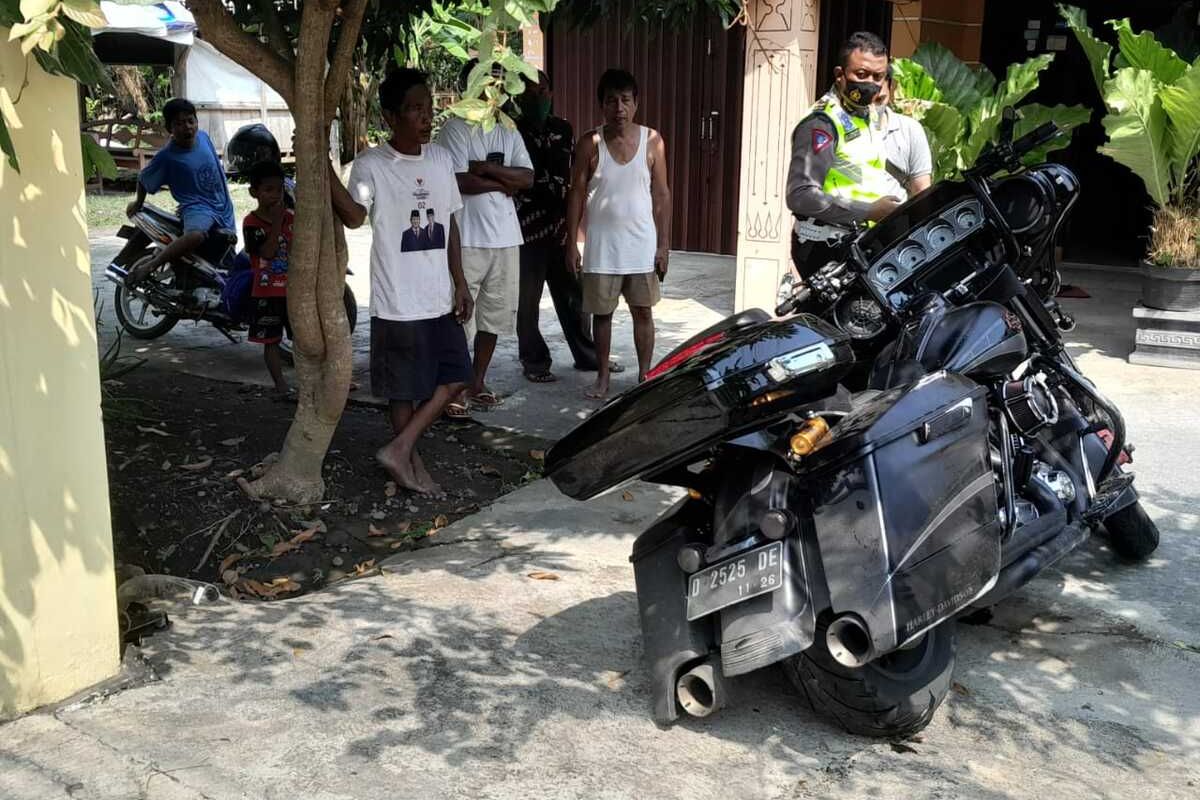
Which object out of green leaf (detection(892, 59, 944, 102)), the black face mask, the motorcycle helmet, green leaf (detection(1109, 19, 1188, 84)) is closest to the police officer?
the black face mask

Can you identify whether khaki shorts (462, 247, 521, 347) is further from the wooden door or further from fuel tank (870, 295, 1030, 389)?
the wooden door

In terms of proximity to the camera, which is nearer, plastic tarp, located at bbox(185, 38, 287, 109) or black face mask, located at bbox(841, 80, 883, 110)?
black face mask, located at bbox(841, 80, 883, 110)

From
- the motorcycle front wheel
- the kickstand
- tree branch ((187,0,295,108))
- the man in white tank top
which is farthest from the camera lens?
the motorcycle front wheel

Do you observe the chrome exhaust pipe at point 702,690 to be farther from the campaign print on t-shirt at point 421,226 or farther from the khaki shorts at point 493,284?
the khaki shorts at point 493,284

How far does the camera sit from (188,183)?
27.1 ft

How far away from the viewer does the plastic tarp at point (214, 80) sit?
1964 cm

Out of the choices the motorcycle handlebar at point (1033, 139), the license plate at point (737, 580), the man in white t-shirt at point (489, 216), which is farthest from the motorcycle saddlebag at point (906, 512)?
A: the man in white t-shirt at point (489, 216)

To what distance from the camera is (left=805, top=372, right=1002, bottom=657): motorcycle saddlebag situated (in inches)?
123

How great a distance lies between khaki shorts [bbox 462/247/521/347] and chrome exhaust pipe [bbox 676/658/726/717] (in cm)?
360

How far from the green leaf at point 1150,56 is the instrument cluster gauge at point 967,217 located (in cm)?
405

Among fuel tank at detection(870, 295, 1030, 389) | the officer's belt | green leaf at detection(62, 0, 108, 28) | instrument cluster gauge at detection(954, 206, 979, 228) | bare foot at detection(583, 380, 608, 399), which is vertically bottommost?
bare foot at detection(583, 380, 608, 399)

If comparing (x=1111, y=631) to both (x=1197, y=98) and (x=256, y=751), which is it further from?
(x=1197, y=98)

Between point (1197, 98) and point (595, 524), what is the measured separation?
15.2 feet

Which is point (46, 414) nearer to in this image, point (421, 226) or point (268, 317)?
point (421, 226)
